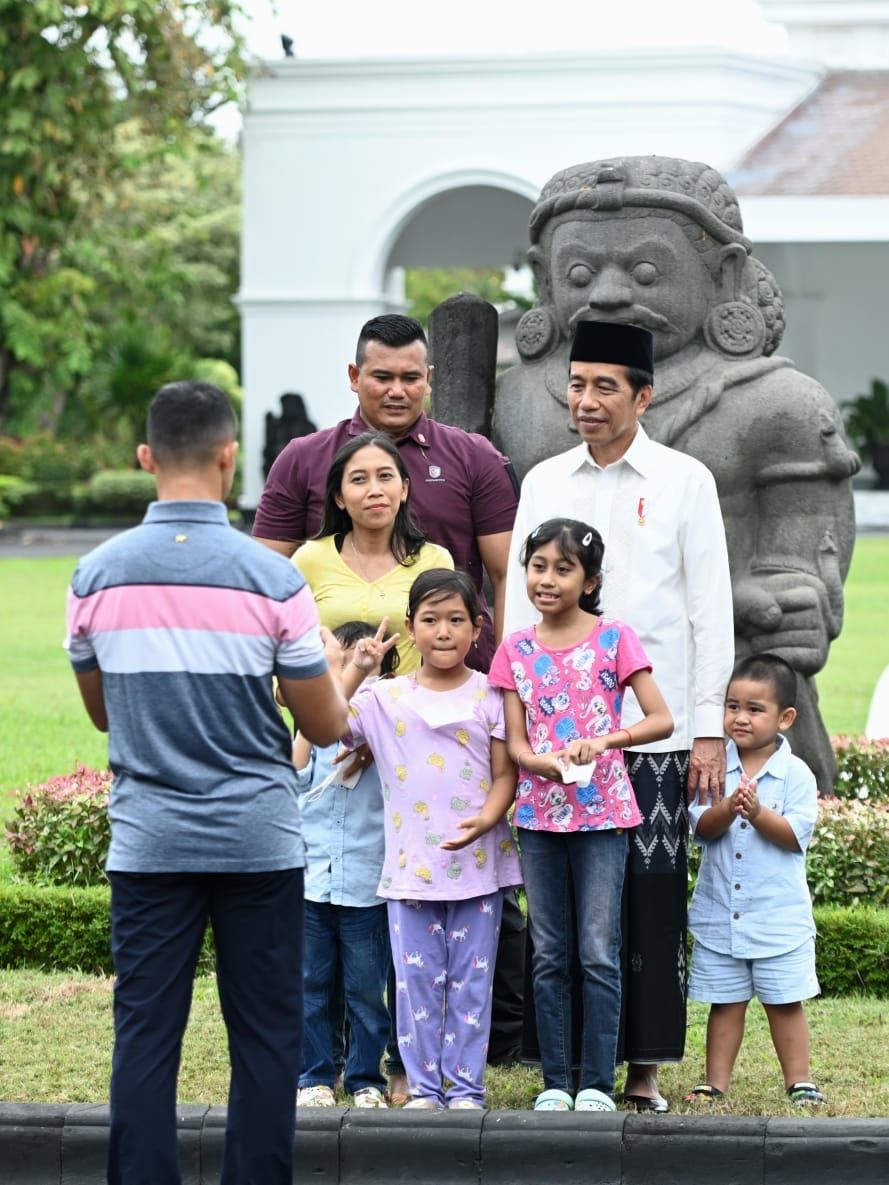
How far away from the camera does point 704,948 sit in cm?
485

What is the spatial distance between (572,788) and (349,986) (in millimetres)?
745

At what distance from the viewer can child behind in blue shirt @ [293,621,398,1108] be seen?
4.72 m

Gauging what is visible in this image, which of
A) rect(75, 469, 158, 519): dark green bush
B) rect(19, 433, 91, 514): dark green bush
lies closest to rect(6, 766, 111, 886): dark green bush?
rect(75, 469, 158, 519): dark green bush

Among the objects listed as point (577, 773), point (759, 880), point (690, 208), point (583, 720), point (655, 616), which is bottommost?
point (759, 880)

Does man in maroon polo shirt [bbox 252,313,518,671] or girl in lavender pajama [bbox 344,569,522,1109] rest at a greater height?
man in maroon polo shirt [bbox 252,313,518,671]

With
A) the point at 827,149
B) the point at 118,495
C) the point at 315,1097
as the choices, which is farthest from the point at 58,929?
the point at 118,495

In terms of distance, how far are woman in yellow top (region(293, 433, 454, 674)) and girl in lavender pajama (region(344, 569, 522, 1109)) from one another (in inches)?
6.1

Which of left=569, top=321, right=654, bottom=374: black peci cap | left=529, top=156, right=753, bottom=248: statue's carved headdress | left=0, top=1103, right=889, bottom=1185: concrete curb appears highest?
left=529, top=156, right=753, bottom=248: statue's carved headdress

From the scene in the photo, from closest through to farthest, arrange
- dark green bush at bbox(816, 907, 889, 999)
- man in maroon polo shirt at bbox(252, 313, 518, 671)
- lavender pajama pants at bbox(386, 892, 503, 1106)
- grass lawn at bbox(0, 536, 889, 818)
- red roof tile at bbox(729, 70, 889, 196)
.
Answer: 1. lavender pajama pants at bbox(386, 892, 503, 1106)
2. man in maroon polo shirt at bbox(252, 313, 518, 671)
3. dark green bush at bbox(816, 907, 889, 999)
4. grass lawn at bbox(0, 536, 889, 818)
5. red roof tile at bbox(729, 70, 889, 196)

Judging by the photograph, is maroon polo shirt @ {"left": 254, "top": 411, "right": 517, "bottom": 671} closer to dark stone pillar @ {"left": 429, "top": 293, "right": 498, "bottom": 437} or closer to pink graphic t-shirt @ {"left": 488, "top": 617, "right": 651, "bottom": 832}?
pink graphic t-shirt @ {"left": 488, "top": 617, "right": 651, "bottom": 832}

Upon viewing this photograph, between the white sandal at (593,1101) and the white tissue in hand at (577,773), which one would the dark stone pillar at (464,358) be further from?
the white sandal at (593,1101)

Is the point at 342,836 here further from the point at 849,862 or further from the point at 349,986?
the point at 849,862

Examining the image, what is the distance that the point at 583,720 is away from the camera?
4539 millimetres

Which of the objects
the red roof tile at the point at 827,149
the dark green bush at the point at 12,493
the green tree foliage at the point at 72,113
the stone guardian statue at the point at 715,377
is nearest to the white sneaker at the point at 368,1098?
the stone guardian statue at the point at 715,377
